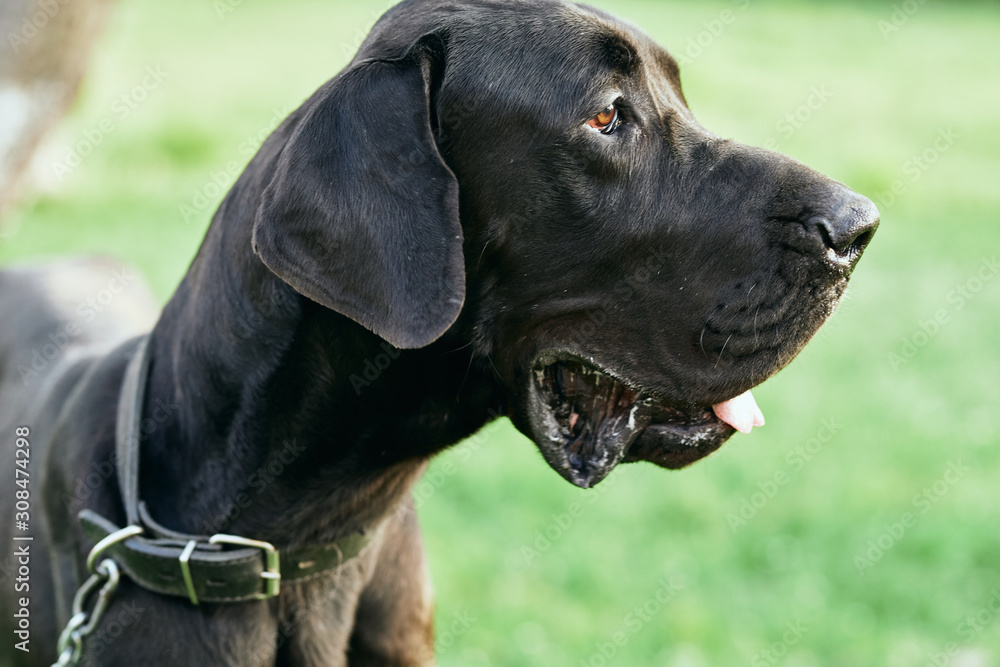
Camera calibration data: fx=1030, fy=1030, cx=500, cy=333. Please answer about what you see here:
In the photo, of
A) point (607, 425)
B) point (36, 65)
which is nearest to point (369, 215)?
point (607, 425)

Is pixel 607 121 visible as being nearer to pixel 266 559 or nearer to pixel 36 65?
pixel 266 559

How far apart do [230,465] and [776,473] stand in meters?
3.32

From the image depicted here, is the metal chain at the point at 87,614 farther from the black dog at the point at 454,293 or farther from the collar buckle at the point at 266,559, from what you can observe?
the collar buckle at the point at 266,559

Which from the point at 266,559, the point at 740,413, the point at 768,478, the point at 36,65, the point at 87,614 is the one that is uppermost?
the point at 740,413

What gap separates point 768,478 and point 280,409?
127 inches

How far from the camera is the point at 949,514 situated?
470 cm

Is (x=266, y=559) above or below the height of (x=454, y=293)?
below

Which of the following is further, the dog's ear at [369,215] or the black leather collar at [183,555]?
the black leather collar at [183,555]

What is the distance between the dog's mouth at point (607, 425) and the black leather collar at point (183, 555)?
58 cm

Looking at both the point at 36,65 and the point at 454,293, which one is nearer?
the point at 454,293

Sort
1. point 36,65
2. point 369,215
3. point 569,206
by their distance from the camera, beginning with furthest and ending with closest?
point 36,65 < point 569,206 < point 369,215

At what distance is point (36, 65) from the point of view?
7.50 m

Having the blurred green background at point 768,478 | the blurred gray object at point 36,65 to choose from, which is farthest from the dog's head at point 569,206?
the blurred gray object at point 36,65

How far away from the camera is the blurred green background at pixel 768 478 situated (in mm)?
4016
